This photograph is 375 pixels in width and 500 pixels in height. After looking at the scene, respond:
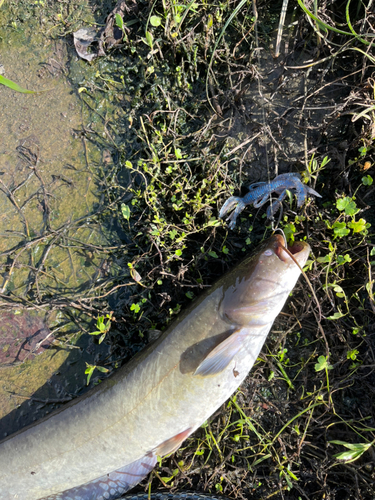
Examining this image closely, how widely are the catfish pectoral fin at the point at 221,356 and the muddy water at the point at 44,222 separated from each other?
113 cm

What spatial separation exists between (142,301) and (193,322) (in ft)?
1.98

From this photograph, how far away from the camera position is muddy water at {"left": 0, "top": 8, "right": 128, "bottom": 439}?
3285mm

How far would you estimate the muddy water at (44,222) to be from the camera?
3285 mm

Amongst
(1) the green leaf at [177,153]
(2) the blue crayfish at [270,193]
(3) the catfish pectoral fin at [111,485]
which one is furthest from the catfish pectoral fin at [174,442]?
(1) the green leaf at [177,153]

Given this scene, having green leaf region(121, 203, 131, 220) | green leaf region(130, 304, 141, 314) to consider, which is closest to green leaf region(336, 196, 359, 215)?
green leaf region(121, 203, 131, 220)

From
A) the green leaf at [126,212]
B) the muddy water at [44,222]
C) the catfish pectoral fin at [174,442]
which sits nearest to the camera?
the catfish pectoral fin at [174,442]

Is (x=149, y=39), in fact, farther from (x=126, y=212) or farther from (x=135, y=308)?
(x=135, y=308)

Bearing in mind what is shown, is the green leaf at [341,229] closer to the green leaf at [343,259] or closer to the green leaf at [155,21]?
the green leaf at [343,259]

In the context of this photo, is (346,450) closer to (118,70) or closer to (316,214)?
(316,214)

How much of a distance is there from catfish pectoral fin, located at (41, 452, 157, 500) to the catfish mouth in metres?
2.10

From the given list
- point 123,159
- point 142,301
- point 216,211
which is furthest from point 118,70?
point 142,301

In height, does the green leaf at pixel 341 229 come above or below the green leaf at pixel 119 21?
below

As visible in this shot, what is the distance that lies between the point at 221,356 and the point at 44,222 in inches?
84.4

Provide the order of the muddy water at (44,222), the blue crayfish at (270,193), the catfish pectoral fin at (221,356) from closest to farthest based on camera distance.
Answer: the catfish pectoral fin at (221,356) → the blue crayfish at (270,193) → the muddy water at (44,222)
